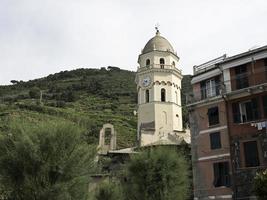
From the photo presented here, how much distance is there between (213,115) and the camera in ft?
129

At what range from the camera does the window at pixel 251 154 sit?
34.7 m

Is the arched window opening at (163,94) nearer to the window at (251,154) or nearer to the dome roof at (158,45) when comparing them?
the dome roof at (158,45)

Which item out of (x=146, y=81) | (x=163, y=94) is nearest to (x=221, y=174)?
(x=163, y=94)

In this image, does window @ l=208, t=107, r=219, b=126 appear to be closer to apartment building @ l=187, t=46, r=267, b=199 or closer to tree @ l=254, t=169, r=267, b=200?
apartment building @ l=187, t=46, r=267, b=199

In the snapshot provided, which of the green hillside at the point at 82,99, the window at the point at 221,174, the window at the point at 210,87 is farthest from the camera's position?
the green hillside at the point at 82,99

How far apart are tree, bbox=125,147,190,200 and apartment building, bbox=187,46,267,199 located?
14.9ft

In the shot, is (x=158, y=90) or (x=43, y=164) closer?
(x=43, y=164)

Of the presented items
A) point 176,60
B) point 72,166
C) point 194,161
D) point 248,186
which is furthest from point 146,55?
point 72,166

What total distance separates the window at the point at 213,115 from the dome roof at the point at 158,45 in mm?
24741

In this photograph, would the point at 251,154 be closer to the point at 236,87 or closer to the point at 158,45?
the point at 236,87

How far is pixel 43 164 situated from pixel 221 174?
1681cm

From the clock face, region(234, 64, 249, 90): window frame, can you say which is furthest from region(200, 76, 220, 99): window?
the clock face

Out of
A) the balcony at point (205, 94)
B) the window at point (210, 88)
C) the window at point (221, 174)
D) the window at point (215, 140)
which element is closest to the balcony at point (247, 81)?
the balcony at point (205, 94)

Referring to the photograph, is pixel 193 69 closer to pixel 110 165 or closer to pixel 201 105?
pixel 201 105
